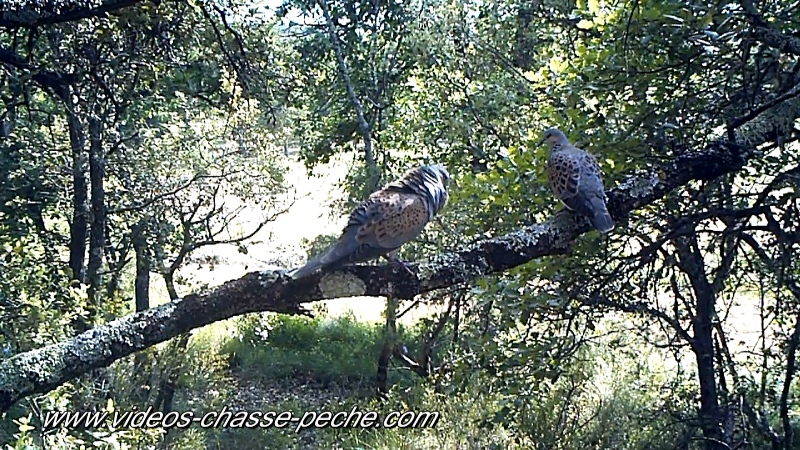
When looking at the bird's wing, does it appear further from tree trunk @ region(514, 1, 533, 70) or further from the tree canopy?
tree trunk @ region(514, 1, 533, 70)

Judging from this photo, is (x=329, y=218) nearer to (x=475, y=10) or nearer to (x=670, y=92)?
(x=475, y=10)

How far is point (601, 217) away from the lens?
253 cm

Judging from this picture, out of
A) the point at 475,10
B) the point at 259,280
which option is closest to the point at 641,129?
the point at 259,280

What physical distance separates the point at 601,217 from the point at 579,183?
0.15 metres

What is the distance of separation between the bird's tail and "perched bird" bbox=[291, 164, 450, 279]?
58 cm

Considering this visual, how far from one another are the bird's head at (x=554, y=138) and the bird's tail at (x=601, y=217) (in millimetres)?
614

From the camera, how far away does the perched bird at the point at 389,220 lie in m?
2.24

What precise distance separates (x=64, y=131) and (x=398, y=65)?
2.84m

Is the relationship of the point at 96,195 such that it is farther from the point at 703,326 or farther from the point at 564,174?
the point at 703,326

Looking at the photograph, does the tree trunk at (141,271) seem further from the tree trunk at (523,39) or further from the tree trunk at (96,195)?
the tree trunk at (523,39)

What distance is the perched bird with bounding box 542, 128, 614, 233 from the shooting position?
2.55m

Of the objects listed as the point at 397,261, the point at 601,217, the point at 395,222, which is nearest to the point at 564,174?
the point at 601,217

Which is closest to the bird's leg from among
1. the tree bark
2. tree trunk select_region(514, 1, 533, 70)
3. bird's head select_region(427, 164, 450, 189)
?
bird's head select_region(427, 164, 450, 189)

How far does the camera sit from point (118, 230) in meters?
6.09
